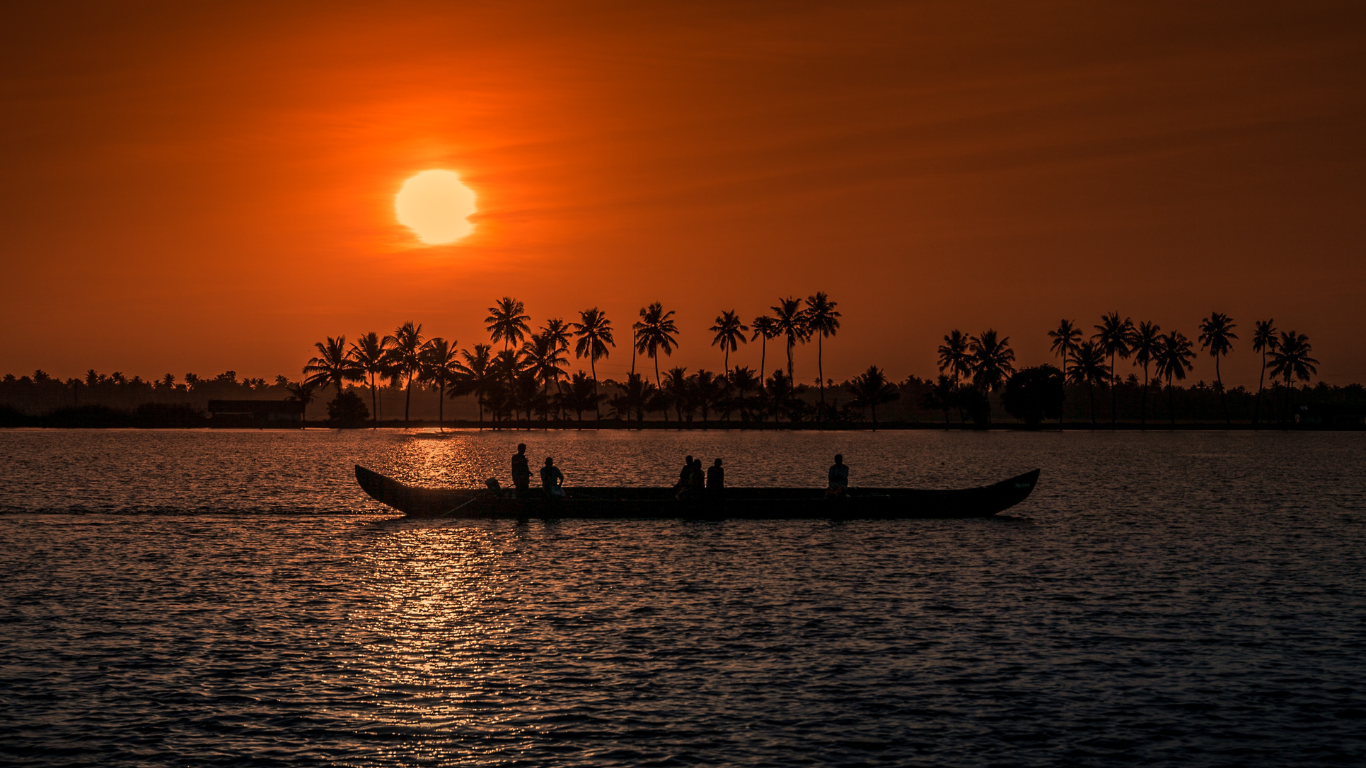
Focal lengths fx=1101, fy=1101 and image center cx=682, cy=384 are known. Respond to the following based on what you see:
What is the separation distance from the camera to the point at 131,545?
38125 mm

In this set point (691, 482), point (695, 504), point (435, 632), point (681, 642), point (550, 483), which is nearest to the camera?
point (681, 642)

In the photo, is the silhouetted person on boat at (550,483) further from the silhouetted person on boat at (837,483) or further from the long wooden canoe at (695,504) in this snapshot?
the silhouetted person on boat at (837,483)

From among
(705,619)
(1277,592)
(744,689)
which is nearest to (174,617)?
(705,619)

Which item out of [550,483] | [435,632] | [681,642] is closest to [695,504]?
[550,483]

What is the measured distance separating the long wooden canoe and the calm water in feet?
2.80

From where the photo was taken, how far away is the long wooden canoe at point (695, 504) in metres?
43.9

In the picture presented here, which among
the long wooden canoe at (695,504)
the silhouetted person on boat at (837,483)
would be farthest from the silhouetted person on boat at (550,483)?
the silhouetted person on boat at (837,483)

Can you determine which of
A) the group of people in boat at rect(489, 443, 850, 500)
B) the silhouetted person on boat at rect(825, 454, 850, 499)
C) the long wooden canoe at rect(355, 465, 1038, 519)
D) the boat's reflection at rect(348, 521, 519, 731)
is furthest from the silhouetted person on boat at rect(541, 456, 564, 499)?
the silhouetted person on boat at rect(825, 454, 850, 499)

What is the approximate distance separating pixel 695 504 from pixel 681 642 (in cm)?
2265

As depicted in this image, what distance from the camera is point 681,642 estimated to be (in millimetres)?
21859

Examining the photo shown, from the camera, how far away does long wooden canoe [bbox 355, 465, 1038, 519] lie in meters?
43.9

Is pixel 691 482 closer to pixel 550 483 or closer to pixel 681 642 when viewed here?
pixel 550 483

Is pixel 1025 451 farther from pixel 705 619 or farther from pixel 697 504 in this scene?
pixel 705 619

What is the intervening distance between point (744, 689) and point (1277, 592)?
697 inches
